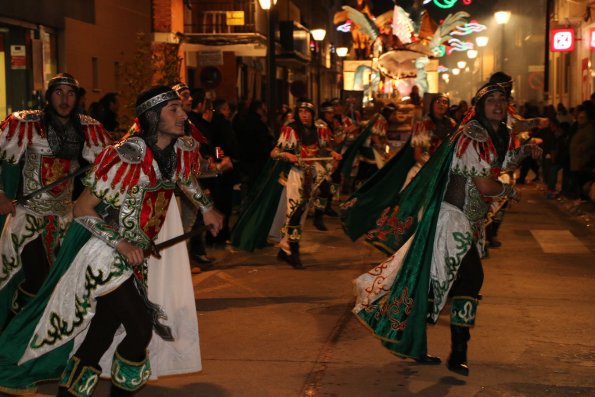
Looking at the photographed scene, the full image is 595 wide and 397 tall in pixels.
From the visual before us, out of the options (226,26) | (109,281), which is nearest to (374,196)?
(109,281)

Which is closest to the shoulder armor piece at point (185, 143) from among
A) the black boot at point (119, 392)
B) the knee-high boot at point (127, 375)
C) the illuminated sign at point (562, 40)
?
the knee-high boot at point (127, 375)

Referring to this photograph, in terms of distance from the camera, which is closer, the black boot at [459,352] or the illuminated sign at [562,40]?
the black boot at [459,352]

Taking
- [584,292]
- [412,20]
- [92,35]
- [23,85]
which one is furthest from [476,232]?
[412,20]

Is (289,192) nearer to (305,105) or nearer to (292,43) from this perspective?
(305,105)

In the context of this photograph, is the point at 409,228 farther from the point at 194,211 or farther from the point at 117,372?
the point at 194,211

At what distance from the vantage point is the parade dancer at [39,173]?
23.0 ft

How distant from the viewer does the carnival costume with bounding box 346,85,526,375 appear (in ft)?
21.5

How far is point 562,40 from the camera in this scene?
31016 mm

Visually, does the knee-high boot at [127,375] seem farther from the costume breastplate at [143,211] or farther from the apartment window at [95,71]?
the apartment window at [95,71]

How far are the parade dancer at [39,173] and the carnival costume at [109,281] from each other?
1.63 meters

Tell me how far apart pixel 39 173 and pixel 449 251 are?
285 cm

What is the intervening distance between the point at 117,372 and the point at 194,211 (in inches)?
232

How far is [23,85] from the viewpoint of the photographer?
54.3ft

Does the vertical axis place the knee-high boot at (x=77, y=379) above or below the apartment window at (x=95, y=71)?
below
